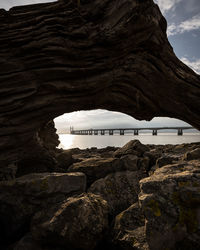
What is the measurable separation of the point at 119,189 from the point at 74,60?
12.7 feet

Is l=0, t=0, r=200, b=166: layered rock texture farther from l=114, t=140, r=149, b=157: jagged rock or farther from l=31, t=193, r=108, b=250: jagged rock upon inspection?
l=114, t=140, r=149, b=157: jagged rock

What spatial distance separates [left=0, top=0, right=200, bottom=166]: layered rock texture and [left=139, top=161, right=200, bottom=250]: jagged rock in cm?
321

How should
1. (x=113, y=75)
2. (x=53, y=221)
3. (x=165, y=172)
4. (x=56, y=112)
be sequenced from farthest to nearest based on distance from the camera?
1. (x=56, y=112)
2. (x=113, y=75)
3. (x=165, y=172)
4. (x=53, y=221)

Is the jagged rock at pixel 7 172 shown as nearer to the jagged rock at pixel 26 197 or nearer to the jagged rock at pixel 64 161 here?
the jagged rock at pixel 26 197

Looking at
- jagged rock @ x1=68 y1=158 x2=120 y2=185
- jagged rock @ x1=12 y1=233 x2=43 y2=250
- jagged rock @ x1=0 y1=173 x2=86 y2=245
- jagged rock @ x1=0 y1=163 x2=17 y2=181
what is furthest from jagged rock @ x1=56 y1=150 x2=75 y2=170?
jagged rock @ x1=12 y1=233 x2=43 y2=250

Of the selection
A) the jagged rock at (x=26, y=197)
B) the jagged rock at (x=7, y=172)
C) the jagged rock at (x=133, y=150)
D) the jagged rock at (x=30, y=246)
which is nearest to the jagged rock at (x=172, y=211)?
the jagged rock at (x=30, y=246)

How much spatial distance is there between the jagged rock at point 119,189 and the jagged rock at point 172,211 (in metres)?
1.64

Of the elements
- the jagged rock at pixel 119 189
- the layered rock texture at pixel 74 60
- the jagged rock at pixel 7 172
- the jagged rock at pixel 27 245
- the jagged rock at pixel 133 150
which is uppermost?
the layered rock texture at pixel 74 60

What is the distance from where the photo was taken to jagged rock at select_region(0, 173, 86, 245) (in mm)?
3301

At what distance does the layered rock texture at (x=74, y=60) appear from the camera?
3.96 metres

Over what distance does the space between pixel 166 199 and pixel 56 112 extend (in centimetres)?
→ 383

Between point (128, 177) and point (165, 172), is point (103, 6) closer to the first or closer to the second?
point (165, 172)

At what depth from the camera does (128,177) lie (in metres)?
4.91

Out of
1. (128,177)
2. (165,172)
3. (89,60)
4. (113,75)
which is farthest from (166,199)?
(89,60)
